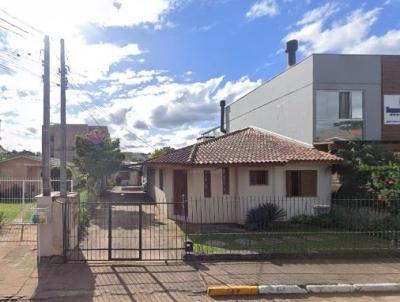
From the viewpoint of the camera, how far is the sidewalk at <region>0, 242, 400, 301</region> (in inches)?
334

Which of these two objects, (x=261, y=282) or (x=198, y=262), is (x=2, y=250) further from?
(x=261, y=282)

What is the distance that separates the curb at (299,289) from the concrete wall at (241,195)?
9182 millimetres

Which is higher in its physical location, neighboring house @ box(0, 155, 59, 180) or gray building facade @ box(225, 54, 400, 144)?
gray building facade @ box(225, 54, 400, 144)

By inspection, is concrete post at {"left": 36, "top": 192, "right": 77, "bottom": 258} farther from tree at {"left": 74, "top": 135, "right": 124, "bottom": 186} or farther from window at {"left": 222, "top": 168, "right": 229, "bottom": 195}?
tree at {"left": 74, "top": 135, "right": 124, "bottom": 186}

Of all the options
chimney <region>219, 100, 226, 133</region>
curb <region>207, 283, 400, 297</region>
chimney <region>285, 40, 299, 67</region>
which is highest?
chimney <region>285, 40, 299, 67</region>

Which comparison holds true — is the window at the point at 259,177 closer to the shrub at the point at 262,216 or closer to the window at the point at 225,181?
the window at the point at 225,181

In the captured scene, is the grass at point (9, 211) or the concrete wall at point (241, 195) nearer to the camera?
the grass at point (9, 211)

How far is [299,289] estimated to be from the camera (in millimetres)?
8805

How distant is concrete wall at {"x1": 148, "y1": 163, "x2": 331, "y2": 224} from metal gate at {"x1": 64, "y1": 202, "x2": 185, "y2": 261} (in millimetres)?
1306

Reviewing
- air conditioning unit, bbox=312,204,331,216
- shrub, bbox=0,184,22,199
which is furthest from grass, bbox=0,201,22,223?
air conditioning unit, bbox=312,204,331,216

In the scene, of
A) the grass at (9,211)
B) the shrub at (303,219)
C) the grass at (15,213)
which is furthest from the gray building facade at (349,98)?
the grass at (9,211)

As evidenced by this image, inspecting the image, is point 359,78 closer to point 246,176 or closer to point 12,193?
point 246,176

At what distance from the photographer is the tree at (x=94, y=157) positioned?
100ft

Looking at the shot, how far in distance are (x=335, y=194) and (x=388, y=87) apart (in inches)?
216
